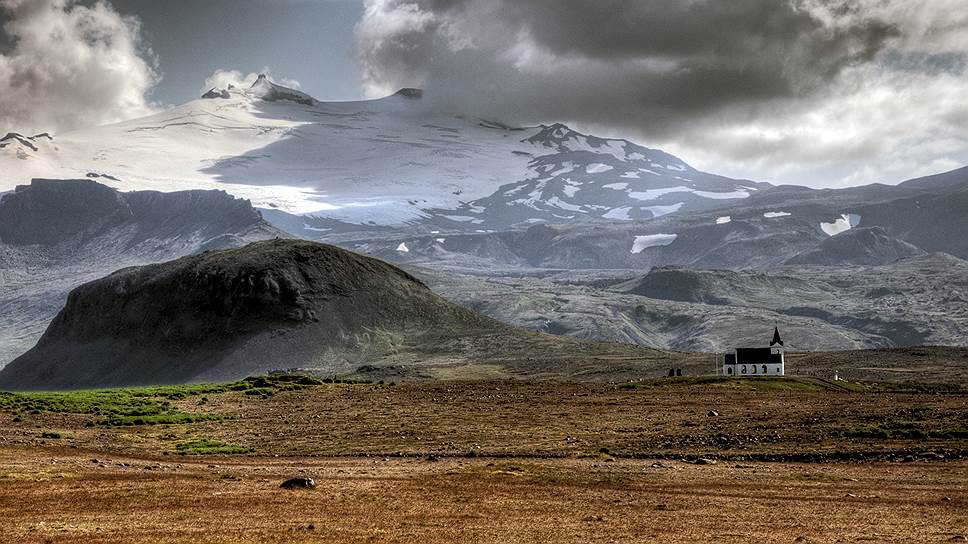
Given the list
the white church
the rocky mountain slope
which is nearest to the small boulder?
the white church

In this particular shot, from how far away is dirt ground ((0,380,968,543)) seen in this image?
27.5m

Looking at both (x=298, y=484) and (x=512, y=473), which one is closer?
(x=298, y=484)

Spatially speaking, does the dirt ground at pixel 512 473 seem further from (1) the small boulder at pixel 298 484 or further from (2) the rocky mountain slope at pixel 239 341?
(2) the rocky mountain slope at pixel 239 341

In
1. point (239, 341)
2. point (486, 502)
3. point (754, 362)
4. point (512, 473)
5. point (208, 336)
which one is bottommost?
point (754, 362)

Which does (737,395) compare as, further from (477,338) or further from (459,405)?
(477,338)

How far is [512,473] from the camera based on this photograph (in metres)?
39.2

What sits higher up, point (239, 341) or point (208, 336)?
point (208, 336)

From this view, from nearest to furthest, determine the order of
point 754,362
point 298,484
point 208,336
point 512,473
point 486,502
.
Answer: point 486,502
point 298,484
point 512,473
point 754,362
point 208,336

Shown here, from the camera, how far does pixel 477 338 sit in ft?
625

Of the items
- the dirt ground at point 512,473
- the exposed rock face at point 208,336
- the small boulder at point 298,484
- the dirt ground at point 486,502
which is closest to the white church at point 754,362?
the dirt ground at point 512,473

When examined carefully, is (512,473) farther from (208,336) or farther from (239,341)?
(208,336)

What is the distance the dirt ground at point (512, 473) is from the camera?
90.2 ft

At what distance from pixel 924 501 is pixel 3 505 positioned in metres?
27.2

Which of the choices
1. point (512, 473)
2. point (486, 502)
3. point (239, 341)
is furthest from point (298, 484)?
point (239, 341)
